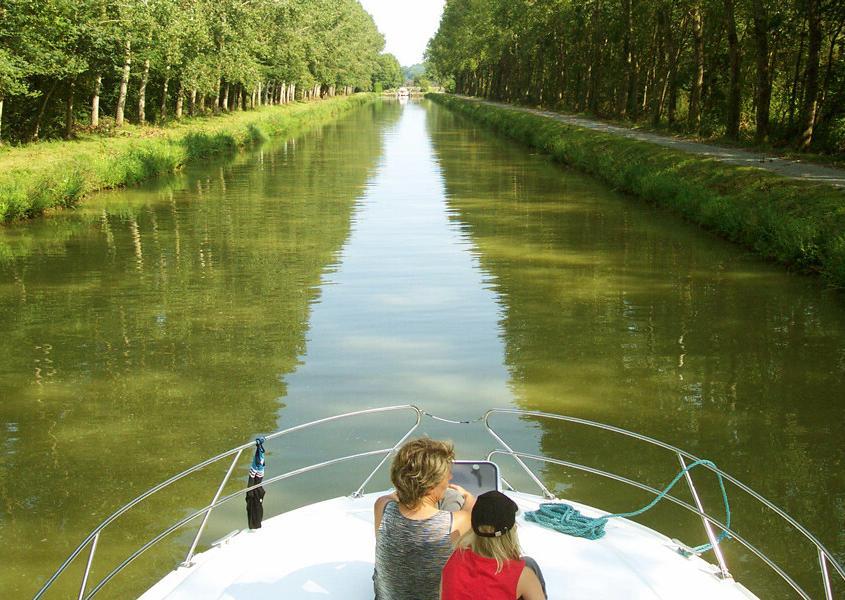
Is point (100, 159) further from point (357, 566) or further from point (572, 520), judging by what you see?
point (572, 520)

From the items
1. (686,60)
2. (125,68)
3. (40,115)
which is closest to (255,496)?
(40,115)

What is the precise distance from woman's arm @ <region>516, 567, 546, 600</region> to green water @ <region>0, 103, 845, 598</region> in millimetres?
3570

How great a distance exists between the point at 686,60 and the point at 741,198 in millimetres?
32338

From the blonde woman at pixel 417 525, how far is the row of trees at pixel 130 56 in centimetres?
2485

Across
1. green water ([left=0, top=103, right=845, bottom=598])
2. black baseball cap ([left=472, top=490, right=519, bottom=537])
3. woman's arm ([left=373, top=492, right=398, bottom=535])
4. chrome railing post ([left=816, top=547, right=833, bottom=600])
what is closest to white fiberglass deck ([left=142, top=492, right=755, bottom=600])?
chrome railing post ([left=816, top=547, right=833, bottom=600])

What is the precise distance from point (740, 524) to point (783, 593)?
1.22 metres

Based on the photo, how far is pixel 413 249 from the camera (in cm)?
2178

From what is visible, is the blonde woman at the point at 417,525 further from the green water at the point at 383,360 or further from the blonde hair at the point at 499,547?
the green water at the point at 383,360

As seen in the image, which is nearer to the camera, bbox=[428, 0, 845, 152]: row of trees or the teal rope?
the teal rope

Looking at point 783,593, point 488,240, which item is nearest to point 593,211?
point 488,240

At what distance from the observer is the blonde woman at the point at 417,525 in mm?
4656

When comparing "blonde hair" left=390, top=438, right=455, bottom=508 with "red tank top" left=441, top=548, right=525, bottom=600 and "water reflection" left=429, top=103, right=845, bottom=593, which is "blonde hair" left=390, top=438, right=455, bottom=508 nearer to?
"red tank top" left=441, top=548, right=525, bottom=600

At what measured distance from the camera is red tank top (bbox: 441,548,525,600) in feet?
14.2

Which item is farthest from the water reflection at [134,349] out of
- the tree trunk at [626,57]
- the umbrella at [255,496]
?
the tree trunk at [626,57]
